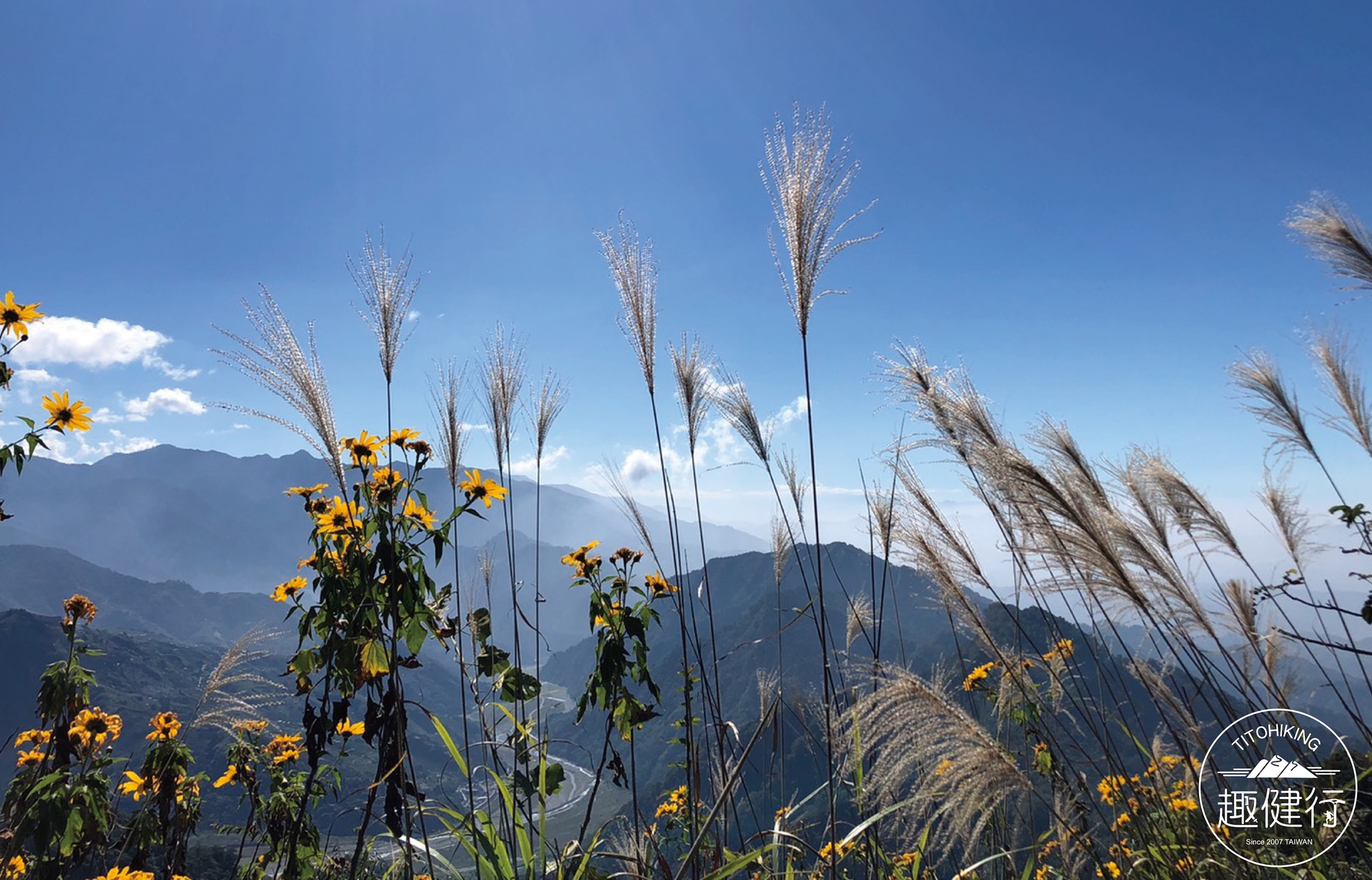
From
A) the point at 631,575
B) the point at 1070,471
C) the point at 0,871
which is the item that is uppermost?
the point at 1070,471

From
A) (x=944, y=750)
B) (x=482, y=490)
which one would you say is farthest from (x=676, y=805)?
(x=944, y=750)

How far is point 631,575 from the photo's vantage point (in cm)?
267

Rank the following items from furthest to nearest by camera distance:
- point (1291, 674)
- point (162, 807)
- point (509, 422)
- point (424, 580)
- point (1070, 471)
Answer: point (509, 422) → point (1291, 674) → point (162, 807) → point (1070, 471) → point (424, 580)

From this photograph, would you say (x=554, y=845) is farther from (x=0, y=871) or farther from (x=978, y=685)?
(x=978, y=685)

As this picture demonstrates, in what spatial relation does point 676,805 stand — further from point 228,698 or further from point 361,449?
point 361,449

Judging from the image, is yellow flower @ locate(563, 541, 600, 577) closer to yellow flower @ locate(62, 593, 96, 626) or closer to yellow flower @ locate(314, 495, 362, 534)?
yellow flower @ locate(314, 495, 362, 534)

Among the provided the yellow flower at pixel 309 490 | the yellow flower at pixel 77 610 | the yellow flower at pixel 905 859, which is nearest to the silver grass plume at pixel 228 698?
the yellow flower at pixel 77 610

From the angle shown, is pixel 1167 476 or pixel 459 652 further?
pixel 1167 476

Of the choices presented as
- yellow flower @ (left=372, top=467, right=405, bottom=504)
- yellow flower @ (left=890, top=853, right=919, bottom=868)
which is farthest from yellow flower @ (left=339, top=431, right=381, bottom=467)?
yellow flower @ (left=890, top=853, right=919, bottom=868)

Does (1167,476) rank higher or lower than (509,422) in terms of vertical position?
lower

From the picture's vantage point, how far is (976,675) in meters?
3.54

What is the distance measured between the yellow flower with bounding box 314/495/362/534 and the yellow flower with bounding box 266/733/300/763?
1528 millimetres

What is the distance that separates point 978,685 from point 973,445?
2.00 metres

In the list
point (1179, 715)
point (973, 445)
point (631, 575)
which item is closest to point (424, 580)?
point (631, 575)
